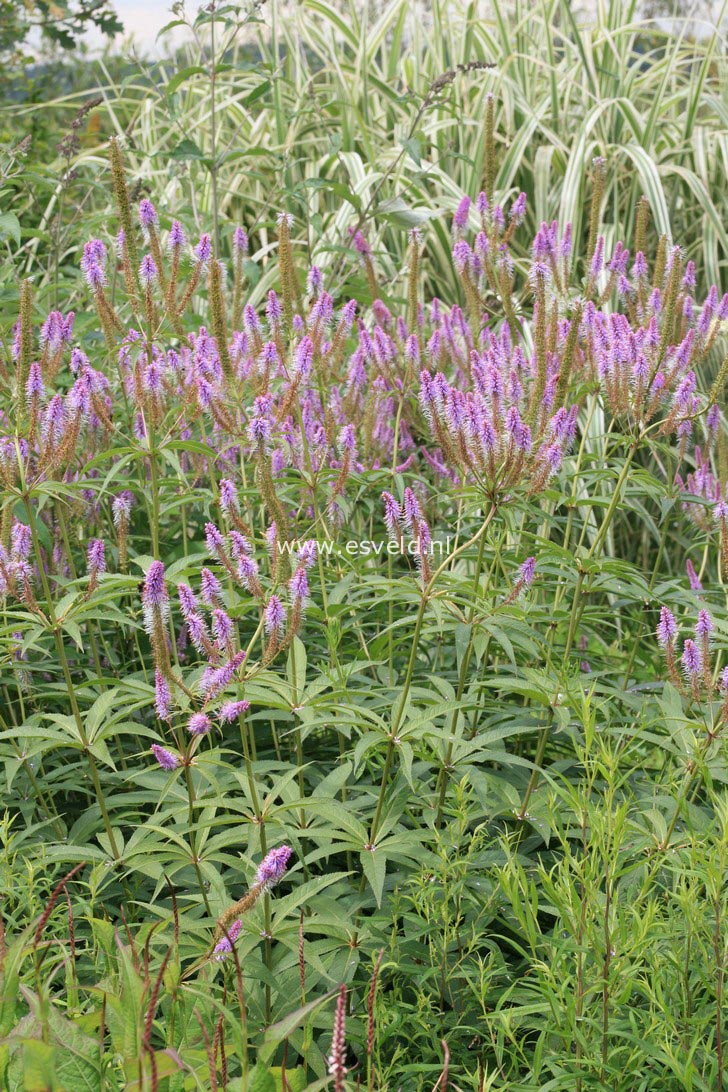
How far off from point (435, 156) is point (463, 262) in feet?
15.4

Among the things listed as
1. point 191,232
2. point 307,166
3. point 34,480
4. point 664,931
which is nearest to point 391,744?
point 664,931

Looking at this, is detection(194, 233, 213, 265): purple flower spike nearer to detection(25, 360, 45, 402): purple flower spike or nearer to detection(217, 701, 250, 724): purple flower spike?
Answer: detection(25, 360, 45, 402): purple flower spike

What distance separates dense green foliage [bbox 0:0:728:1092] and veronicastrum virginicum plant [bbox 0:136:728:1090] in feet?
0.06

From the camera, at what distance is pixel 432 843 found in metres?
2.72

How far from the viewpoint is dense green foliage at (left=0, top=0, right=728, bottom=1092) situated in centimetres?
204

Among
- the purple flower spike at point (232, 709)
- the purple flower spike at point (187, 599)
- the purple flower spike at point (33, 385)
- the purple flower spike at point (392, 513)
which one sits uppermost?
the purple flower spike at point (33, 385)

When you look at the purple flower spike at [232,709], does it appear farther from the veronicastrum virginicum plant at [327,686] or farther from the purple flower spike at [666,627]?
the purple flower spike at [666,627]

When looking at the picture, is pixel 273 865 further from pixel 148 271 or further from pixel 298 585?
pixel 148 271

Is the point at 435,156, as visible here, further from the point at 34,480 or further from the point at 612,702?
the point at 34,480

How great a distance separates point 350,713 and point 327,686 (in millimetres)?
257

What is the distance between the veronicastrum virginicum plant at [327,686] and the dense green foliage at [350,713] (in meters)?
0.02

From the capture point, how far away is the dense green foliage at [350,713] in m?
2.04

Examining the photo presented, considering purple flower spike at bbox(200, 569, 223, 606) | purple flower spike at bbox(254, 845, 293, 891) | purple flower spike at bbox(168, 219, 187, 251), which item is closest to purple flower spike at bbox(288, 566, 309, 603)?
purple flower spike at bbox(200, 569, 223, 606)

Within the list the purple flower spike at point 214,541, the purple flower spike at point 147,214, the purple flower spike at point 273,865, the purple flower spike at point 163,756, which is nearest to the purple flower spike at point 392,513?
the purple flower spike at point 214,541
